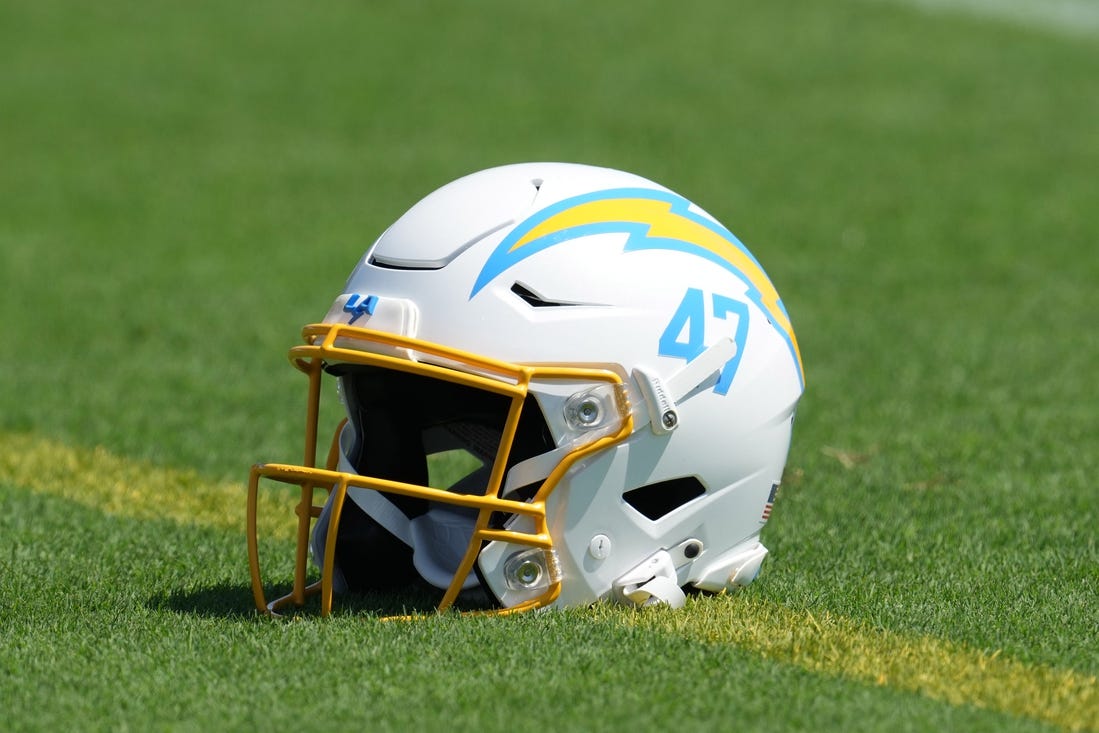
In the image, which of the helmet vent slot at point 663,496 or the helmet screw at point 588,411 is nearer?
the helmet screw at point 588,411

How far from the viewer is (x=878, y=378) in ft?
26.7

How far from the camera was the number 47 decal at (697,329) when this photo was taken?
12.7ft

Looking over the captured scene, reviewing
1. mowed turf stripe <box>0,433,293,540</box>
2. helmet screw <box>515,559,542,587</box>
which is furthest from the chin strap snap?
mowed turf stripe <box>0,433,293,540</box>

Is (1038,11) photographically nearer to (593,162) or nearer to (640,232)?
(593,162)

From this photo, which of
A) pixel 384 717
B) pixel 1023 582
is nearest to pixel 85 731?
pixel 384 717

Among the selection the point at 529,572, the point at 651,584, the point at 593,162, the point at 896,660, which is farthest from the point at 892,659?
the point at 593,162

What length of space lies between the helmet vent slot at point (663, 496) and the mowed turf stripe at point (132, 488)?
1.69 metres

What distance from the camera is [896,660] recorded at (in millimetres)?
3594

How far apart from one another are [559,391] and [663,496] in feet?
1.68

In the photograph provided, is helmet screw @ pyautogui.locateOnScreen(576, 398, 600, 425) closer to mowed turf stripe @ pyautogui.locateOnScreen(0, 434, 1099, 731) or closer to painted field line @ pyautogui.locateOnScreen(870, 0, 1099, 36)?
mowed turf stripe @ pyautogui.locateOnScreen(0, 434, 1099, 731)

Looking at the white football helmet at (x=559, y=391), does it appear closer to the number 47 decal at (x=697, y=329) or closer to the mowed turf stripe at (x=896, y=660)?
the number 47 decal at (x=697, y=329)

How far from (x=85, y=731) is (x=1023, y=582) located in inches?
109

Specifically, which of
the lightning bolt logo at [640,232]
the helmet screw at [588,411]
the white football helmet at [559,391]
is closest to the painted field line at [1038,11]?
the lightning bolt logo at [640,232]

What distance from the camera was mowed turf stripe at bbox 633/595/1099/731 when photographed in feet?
10.9
